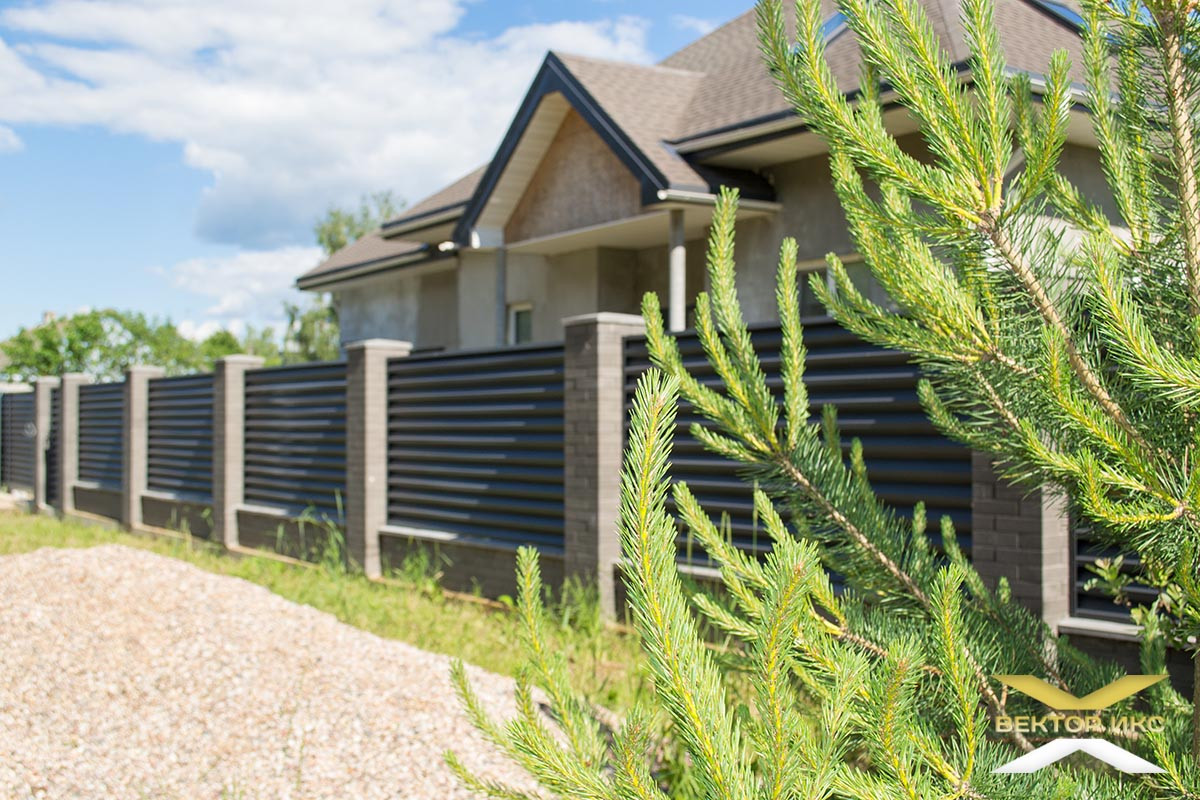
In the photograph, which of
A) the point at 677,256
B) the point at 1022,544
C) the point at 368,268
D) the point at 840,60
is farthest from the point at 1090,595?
the point at 368,268

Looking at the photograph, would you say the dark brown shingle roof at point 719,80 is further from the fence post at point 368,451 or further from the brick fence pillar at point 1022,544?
the brick fence pillar at point 1022,544

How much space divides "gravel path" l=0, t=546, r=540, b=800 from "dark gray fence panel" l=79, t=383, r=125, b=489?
8375mm

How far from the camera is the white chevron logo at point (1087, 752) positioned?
1.70m

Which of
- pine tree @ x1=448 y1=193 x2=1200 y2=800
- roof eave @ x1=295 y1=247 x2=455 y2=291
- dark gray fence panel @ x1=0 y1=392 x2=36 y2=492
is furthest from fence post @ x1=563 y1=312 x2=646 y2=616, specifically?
dark gray fence panel @ x1=0 y1=392 x2=36 y2=492

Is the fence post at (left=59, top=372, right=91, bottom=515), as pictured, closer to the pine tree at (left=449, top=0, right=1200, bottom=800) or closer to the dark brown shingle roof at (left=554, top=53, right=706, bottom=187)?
the dark brown shingle roof at (left=554, top=53, right=706, bottom=187)

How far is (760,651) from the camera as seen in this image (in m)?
1.42

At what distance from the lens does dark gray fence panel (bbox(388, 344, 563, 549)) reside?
312 inches

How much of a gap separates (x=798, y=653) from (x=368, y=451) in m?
8.09

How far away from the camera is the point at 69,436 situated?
54.6 feet

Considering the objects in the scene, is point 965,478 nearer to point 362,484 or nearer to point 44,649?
point 44,649

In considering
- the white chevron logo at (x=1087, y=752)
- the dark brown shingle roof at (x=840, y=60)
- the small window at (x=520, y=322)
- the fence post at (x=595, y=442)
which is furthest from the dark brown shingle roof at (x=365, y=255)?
the white chevron logo at (x=1087, y=752)

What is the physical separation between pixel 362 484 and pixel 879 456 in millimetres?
5422

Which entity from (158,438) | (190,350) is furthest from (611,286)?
(190,350)

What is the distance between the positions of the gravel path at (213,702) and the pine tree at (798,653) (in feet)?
7.60
